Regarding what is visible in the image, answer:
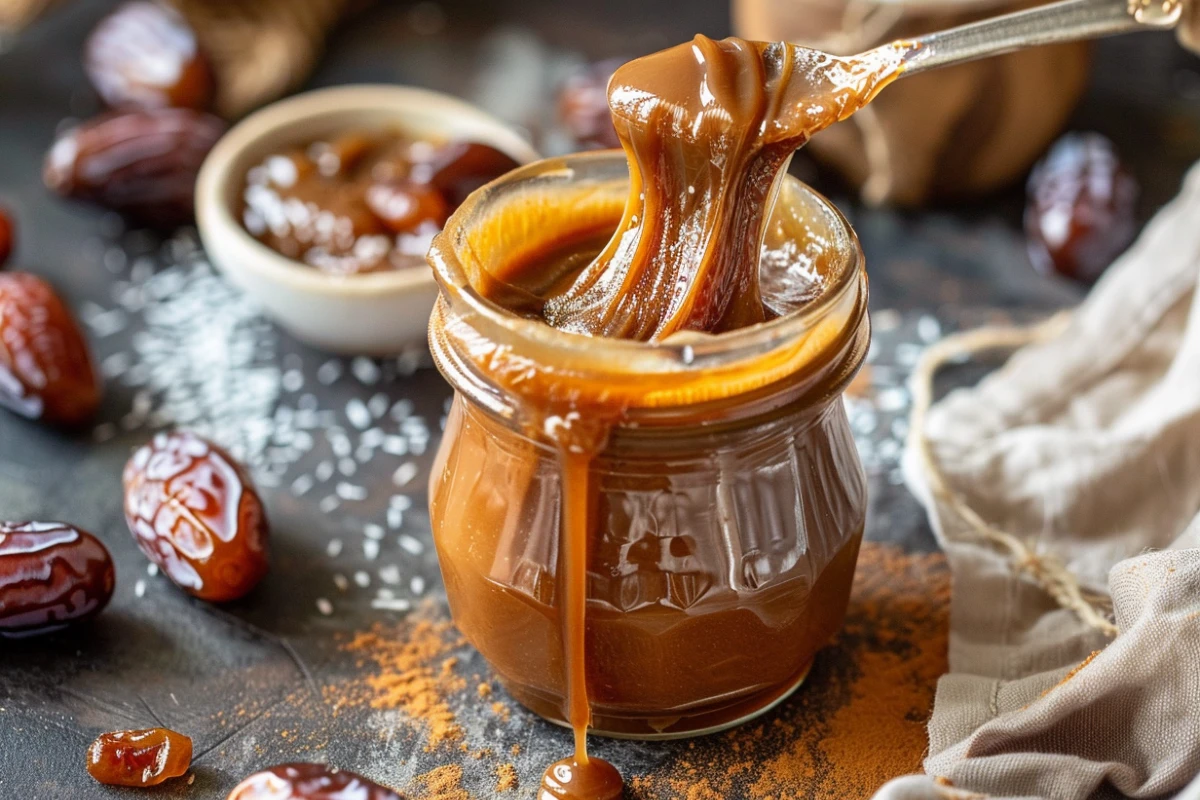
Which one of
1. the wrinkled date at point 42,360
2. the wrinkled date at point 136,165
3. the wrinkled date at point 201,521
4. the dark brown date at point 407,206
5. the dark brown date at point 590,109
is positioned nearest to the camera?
the wrinkled date at point 201,521

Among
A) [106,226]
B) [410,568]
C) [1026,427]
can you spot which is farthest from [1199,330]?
[106,226]

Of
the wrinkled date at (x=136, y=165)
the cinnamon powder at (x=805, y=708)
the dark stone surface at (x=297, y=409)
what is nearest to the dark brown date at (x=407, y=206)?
the dark stone surface at (x=297, y=409)

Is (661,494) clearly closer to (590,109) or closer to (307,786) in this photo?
(307,786)

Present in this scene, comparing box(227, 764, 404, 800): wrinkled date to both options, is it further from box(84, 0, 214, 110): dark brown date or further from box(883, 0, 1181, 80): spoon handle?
box(84, 0, 214, 110): dark brown date

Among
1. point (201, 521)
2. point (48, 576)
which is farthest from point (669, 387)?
point (48, 576)

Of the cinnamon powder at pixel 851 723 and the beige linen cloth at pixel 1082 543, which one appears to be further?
the cinnamon powder at pixel 851 723

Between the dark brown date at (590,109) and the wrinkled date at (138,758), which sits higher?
the dark brown date at (590,109)

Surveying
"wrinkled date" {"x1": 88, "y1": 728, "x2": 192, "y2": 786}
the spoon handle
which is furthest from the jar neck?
"wrinkled date" {"x1": 88, "y1": 728, "x2": 192, "y2": 786}

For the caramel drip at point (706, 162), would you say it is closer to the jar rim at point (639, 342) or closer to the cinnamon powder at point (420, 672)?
the jar rim at point (639, 342)
